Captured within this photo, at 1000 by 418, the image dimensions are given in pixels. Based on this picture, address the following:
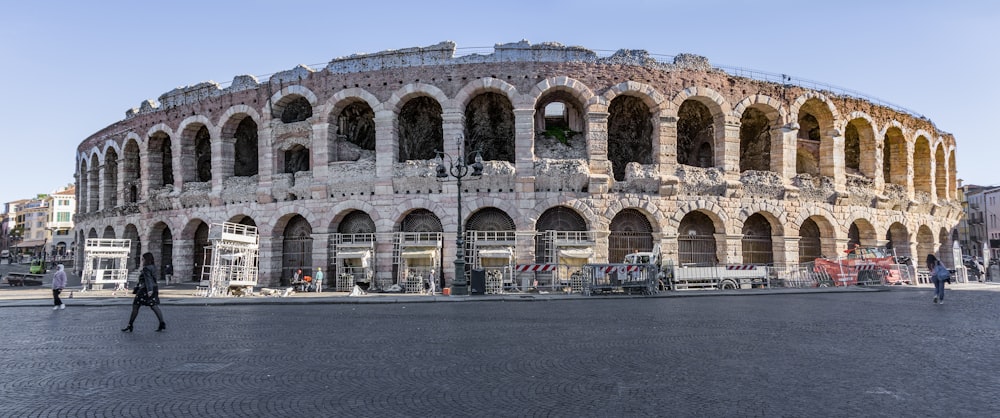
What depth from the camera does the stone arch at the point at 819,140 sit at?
26672 mm

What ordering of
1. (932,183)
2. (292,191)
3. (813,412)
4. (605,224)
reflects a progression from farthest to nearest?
(932,183) < (292,191) < (605,224) < (813,412)

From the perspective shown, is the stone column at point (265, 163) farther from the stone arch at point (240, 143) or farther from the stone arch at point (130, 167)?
the stone arch at point (130, 167)

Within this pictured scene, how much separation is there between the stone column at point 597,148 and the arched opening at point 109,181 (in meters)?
27.2

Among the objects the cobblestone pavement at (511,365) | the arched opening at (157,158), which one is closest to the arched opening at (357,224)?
the arched opening at (157,158)

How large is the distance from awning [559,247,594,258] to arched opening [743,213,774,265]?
8095mm

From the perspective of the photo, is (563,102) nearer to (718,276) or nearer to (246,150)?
(718,276)

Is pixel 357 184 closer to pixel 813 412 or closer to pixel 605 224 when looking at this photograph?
pixel 605 224

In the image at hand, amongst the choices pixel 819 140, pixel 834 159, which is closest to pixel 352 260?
pixel 834 159

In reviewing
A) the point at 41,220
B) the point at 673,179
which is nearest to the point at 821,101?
the point at 673,179

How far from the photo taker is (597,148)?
23.6 m

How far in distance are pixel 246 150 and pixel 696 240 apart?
72.2 ft

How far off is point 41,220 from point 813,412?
114410 mm

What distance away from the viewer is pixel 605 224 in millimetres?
23406

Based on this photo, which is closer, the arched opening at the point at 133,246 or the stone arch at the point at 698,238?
the stone arch at the point at 698,238
